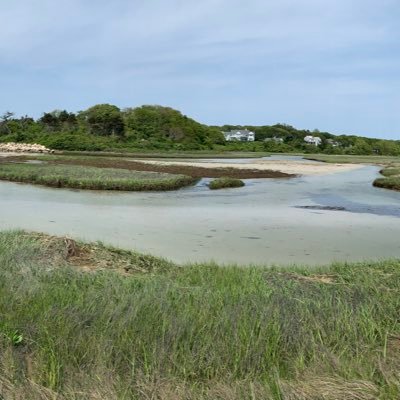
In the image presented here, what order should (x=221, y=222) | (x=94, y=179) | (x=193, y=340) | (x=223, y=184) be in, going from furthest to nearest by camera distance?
1. (x=223, y=184)
2. (x=94, y=179)
3. (x=221, y=222)
4. (x=193, y=340)

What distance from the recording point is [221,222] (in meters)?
12.0

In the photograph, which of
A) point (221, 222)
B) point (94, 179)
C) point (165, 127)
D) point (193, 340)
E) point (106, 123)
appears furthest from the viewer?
point (165, 127)

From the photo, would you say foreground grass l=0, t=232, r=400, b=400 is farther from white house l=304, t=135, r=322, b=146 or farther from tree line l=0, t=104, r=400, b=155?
white house l=304, t=135, r=322, b=146

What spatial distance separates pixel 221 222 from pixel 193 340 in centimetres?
861

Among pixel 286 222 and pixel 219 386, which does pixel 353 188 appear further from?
pixel 219 386

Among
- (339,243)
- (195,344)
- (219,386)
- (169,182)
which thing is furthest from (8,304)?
(169,182)

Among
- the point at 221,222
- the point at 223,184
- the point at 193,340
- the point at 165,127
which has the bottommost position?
the point at 223,184

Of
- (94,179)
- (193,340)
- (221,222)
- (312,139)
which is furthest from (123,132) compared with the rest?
(193,340)

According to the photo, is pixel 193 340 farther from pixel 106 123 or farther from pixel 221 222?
pixel 106 123

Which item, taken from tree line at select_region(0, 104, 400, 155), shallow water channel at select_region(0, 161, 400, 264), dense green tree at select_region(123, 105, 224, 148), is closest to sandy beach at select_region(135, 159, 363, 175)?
shallow water channel at select_region(0, 161, 400, 264)

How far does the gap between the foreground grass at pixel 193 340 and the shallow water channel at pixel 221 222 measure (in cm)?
339

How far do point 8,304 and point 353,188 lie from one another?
21.9 m

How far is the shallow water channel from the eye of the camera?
8.83 metres

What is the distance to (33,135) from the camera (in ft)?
222
